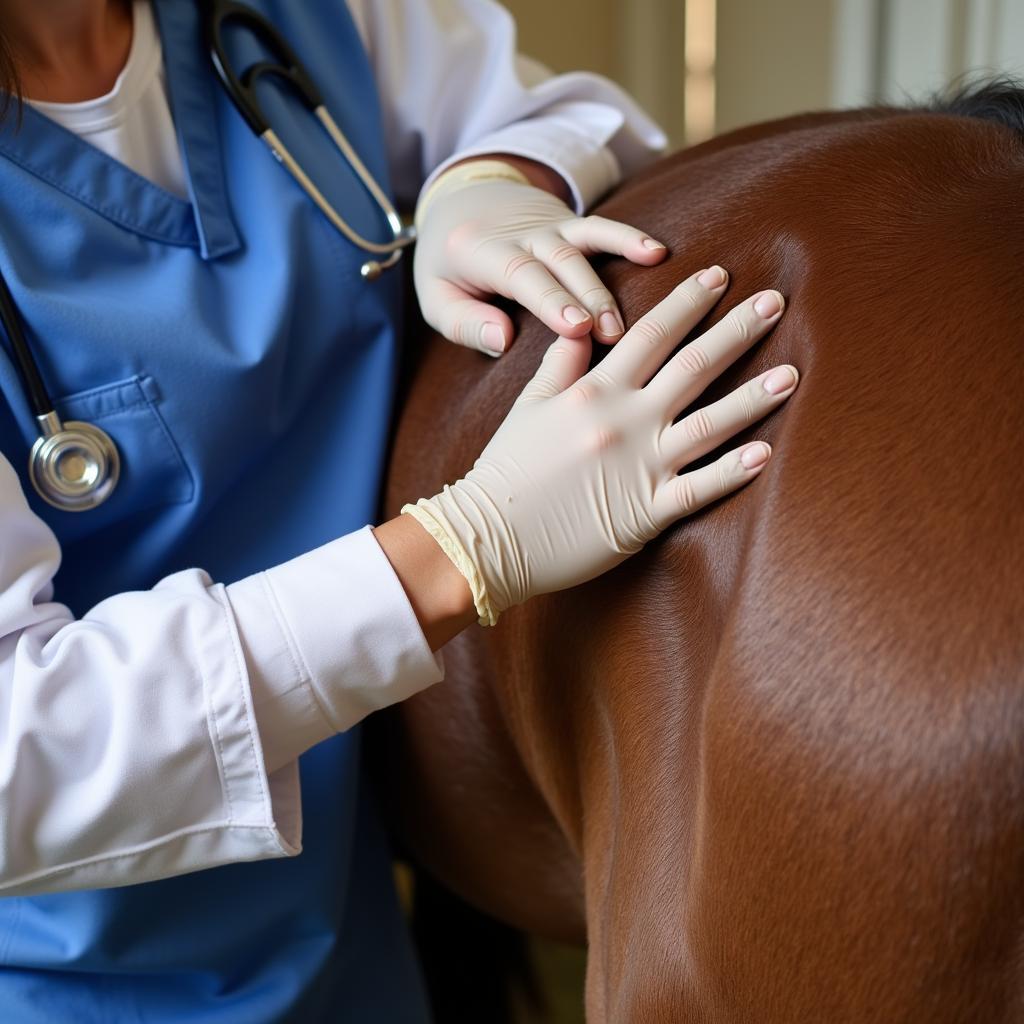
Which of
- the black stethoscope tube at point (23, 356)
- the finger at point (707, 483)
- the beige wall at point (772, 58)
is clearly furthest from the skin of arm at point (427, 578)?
the beige wall at point (772, 58)

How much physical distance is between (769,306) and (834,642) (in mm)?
175

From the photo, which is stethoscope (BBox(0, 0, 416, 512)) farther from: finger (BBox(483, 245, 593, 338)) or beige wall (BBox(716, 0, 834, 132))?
beige wall (BBox(716, 0, 834, 132))

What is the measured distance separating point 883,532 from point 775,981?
0.17 metres

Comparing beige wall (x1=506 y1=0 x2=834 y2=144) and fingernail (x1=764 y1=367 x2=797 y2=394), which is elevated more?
fingernail (x1=764 y1=367 x2=797 y2=394)

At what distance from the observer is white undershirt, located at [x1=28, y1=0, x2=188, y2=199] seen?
714 millimetres

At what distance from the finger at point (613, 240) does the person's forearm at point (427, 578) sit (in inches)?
7.2

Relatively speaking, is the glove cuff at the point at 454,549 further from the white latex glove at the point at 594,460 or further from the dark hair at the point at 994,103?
the dark hair at the point at 994,103

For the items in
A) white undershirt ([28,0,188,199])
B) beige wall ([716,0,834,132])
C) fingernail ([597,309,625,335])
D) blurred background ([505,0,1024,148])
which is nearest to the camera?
fingernail ([597,309,625,335])

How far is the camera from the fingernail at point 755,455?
0.49m

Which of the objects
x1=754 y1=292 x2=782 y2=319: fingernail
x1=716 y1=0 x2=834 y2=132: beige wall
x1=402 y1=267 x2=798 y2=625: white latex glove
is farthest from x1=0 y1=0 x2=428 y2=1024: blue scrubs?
x1=716 y1=0 x2=834 y2=132: beige wall

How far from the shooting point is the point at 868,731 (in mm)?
387

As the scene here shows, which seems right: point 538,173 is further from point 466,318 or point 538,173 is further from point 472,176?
point 466,318

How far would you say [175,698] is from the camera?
1.86 ft

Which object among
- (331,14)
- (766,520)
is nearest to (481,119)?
(331,14)
